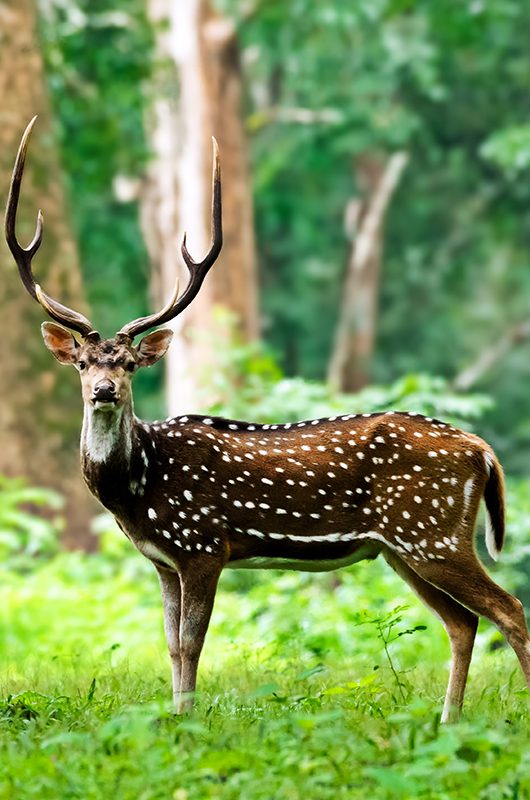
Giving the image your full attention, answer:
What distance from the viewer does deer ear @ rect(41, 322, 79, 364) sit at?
701 cm

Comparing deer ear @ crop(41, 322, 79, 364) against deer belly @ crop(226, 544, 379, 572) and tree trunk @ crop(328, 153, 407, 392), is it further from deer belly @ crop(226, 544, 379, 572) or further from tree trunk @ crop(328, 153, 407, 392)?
tree trunk @ crop(328, 153, 407, 392)

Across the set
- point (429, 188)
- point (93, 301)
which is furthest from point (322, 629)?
point (429, 188)

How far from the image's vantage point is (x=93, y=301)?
23.3 m

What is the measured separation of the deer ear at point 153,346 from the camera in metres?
7.12

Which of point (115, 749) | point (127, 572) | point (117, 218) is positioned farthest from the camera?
point (117, 218)

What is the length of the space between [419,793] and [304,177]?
2469cm

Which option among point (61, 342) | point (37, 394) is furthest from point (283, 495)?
point (37, 394)

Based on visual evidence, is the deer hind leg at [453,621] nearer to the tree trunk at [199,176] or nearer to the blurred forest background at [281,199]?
the blurred forest background at [281,199]

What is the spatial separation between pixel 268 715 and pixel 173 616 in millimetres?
1047

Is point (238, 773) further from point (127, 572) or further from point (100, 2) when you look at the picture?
point (100, 2)

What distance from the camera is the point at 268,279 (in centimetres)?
2998

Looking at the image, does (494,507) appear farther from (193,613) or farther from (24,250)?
(24,250)

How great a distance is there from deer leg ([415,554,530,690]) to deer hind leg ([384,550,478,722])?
0.29 metres

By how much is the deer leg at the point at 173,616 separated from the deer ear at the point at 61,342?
3.68ft
